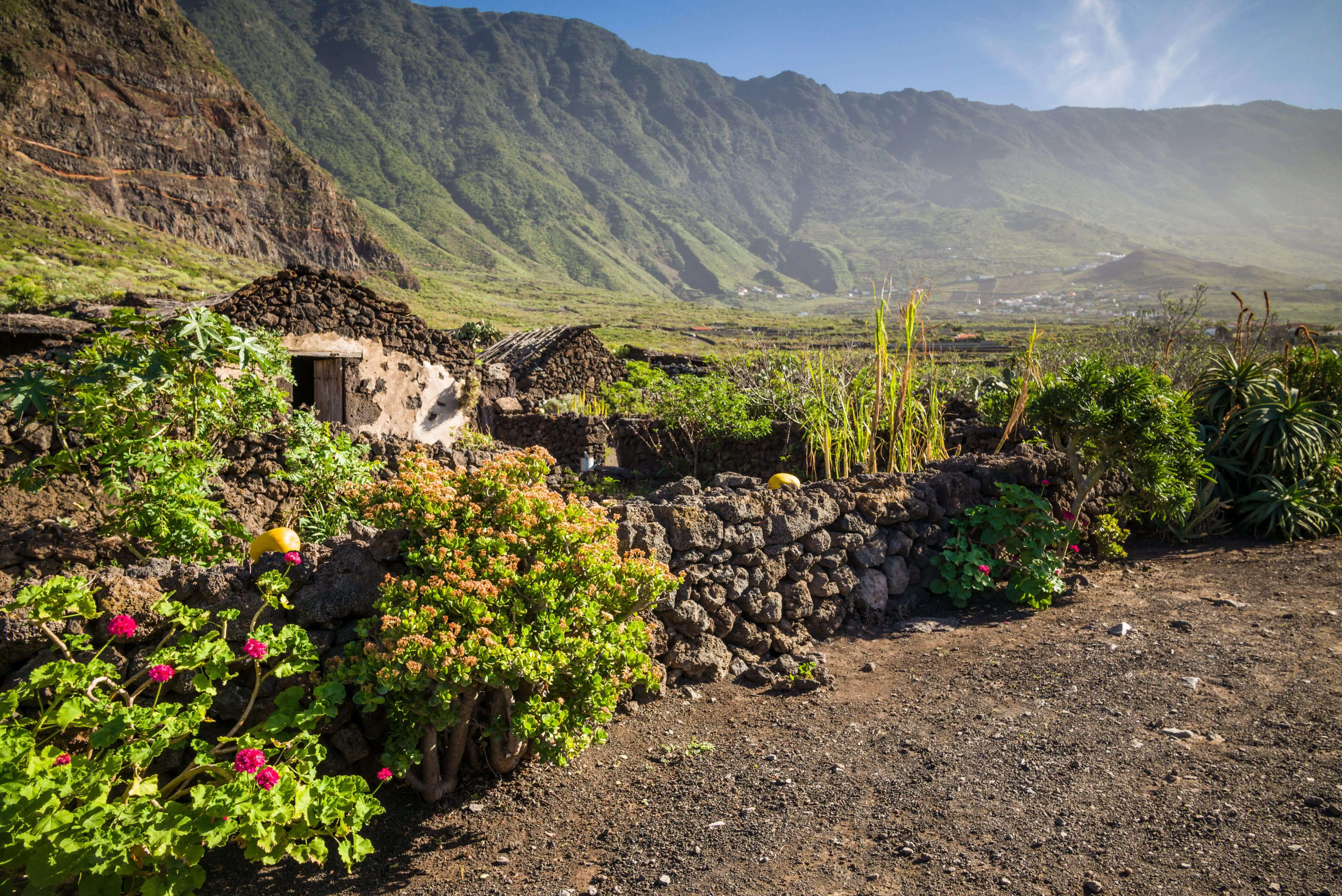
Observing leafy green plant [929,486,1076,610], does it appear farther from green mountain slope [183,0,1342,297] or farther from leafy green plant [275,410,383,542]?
green mountain slope [183,0,1342,297]

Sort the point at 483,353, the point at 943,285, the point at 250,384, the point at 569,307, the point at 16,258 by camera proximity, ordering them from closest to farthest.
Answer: the point at 250,384, the point at 483,353, the point at 16,258, the point at 569,307, the point at 943,285

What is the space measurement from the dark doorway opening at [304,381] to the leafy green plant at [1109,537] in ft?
34.4

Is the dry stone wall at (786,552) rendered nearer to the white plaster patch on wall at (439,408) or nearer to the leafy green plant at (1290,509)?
the leafy green plant at (1290,509)

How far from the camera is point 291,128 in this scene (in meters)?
117

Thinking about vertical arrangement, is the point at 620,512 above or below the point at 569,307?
below

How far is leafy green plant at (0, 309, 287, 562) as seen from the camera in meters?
3.68

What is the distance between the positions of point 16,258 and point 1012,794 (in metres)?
35.9

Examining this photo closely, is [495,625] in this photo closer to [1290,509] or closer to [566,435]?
[1290,509]

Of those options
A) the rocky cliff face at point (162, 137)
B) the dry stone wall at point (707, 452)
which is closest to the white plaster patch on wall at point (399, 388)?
the dry stone wall at point (707, 452)

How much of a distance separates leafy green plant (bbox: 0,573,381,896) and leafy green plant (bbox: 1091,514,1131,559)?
6148 millimetres

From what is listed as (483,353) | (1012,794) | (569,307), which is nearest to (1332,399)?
(1012,794)

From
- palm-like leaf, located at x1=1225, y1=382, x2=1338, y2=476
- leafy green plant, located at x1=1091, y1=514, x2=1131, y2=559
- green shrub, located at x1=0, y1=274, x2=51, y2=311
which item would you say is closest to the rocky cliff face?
green shrub, located at x1=0, y1=274, x2=51, y2=311

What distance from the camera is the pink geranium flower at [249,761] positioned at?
235 centimetres

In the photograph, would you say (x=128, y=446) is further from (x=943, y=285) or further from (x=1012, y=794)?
(x=943, y=285)
